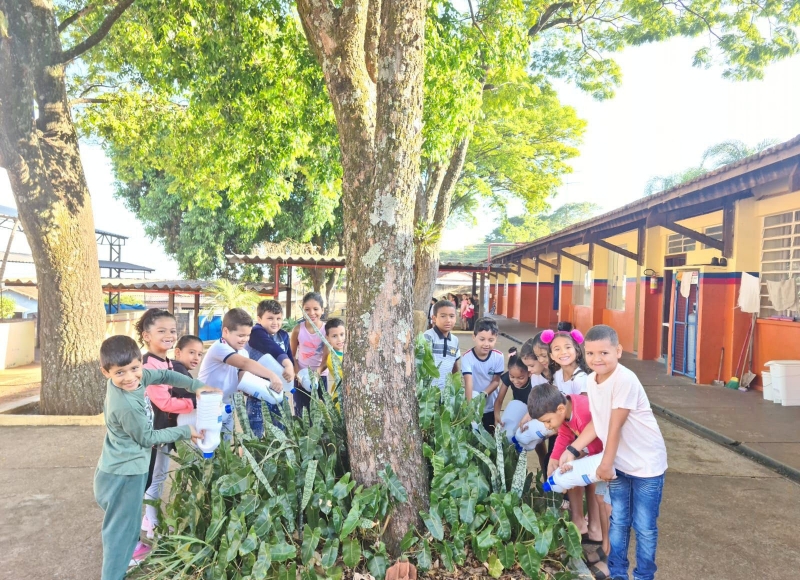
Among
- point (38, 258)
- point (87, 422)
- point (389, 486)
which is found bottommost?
point (87, 422)

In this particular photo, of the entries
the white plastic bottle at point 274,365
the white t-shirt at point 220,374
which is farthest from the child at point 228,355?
the white plastic bottle at point 274,365

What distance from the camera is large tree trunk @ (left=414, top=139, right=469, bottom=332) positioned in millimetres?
9578

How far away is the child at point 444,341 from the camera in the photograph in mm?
3885

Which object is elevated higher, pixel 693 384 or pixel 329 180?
pixel 329 180

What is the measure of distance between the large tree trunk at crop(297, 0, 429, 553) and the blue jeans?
0.98 metres

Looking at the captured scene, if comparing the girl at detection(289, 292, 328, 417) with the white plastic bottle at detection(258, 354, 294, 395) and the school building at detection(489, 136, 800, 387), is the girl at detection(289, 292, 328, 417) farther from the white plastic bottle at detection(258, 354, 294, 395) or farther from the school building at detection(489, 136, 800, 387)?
the school building at detection(489, 136, 800, 387)

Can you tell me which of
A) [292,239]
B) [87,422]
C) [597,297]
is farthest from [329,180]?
[292,239]

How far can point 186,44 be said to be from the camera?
6.64 m

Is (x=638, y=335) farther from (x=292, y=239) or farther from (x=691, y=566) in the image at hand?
(x=292, y=239)

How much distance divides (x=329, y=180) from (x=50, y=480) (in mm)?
5439

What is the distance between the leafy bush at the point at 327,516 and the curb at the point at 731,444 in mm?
2797

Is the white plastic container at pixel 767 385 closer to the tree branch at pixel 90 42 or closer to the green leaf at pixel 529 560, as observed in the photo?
the green leaf at pixel 529 560

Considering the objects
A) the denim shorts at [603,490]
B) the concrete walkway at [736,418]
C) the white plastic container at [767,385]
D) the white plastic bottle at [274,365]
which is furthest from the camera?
the white plastic container at [767,385]

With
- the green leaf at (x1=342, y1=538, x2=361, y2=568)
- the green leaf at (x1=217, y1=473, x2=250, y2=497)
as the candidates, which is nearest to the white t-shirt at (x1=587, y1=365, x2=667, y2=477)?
the green leaf at (x1=342, y1=538, x2=361, y2=568)
